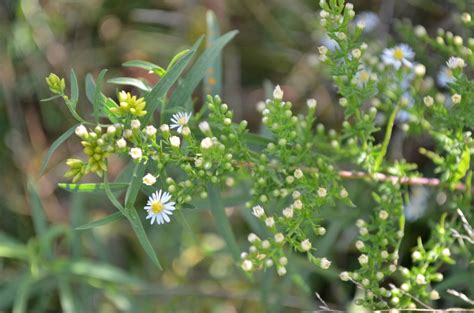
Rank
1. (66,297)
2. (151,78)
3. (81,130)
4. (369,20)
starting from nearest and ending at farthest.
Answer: (81,130) < (66,297) < (369,20) < (151,78)

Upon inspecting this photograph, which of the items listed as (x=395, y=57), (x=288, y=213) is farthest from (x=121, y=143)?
(x=395, y=57)

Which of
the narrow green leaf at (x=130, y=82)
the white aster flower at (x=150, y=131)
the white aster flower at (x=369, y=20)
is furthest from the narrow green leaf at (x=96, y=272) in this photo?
the white aster flower at (x=369, y=20)

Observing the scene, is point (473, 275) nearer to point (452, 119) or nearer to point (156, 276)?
point (452, 119)

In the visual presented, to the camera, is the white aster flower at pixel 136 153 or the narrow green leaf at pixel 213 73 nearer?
the white aster flower at pixel 136 153

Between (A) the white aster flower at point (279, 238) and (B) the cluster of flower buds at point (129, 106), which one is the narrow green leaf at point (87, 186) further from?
(A) the white aster flower at point (279, 238)

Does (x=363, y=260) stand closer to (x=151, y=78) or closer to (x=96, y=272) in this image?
(x=96, y=272)

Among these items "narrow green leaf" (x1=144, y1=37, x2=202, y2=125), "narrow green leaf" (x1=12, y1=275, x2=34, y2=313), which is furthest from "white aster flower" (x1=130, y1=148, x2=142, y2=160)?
"narrow green leaf" (x1=12, y1=275, x2=34, y2=313)

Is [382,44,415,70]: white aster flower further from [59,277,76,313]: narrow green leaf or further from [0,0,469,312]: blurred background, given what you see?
[59,277,76,313]: narrow green leaf

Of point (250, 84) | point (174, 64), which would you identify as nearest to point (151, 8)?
point (250, 84)
